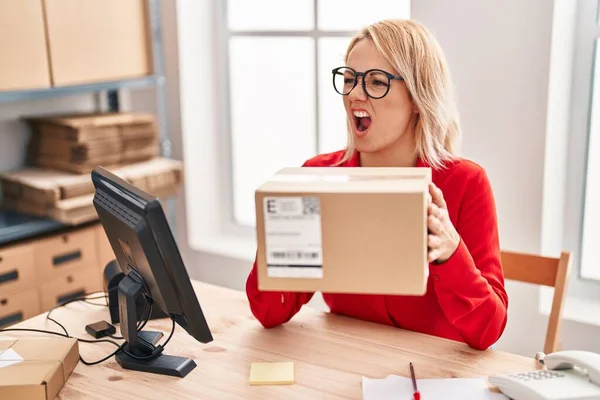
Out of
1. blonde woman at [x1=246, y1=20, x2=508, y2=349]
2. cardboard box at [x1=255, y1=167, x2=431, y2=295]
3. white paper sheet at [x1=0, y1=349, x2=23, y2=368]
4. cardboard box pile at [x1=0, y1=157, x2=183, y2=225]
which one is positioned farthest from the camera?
cardboard box pile at [x1=0, y1=157, x2=183, y2=225]

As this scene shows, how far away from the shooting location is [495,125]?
224 centimetres

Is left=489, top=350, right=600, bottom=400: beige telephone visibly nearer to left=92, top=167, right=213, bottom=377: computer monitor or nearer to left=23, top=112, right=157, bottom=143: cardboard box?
left=92, top=167, right=213, bottom=377: computer monitor

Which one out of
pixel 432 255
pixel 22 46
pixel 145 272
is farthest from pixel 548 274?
pixel 22 46

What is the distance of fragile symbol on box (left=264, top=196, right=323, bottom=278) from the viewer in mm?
1206

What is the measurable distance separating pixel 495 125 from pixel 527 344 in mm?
715

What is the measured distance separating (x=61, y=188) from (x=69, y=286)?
1.21ft

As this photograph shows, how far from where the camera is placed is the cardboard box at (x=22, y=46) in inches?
95.9

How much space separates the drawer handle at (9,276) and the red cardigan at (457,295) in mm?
1132

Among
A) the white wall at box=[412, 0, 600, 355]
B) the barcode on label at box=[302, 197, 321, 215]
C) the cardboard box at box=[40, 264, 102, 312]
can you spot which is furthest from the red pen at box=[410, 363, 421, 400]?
the cardboard box at box=[40, 264, 102, 312]

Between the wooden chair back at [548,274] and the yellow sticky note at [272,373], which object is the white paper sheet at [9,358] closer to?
the yellow sticky note at [272,373]

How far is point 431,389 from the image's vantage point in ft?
4.47

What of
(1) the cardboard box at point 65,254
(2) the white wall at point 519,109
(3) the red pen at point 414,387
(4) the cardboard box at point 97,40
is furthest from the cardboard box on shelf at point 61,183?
(3) the red pen at point 414,387

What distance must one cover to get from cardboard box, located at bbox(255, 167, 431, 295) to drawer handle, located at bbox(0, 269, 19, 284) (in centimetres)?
150

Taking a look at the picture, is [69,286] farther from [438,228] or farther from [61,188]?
[438,228]
